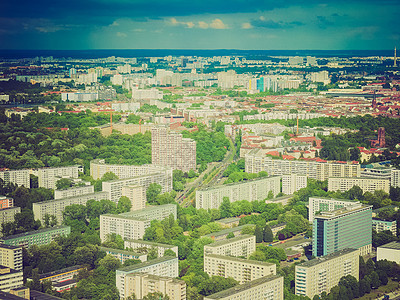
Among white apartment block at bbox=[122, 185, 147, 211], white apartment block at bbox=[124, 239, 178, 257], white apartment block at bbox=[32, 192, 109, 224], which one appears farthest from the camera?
white apartment block at bbox=[122, 185, 147, 211]

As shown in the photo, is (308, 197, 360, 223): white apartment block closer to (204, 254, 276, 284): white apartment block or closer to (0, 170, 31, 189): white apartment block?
(204, 254, 276, 284): white apartment block

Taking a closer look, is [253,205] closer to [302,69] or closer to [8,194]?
[8,194]

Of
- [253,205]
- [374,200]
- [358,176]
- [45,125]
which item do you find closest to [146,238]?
[253,205]

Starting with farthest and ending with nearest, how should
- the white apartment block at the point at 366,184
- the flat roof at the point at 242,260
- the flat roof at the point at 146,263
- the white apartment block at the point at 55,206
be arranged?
the white apartment block at the point at 366,184 < the white apartment block at the point at 55,206 < the flat roof at the point at 242,260 < the flat roof at the point at 146,263

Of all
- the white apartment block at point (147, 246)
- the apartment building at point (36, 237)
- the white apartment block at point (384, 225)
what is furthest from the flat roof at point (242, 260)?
the white apartment block at point (384, 225)

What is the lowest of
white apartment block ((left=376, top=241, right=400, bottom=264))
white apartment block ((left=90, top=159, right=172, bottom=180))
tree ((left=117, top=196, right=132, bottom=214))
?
white apartment block ((left=376, top=241, right=400, bottom=264))

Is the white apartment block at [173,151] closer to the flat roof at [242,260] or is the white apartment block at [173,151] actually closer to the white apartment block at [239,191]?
the white apartment block at [239,191]

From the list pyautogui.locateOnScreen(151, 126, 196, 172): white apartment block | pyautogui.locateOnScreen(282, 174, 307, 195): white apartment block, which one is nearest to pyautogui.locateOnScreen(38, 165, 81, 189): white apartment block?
pyautogui.locateOnScreen(151, 126, 196, 172): white apartment block
